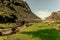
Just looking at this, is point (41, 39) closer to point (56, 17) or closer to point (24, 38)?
point (24, 38)

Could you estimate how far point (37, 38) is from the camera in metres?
55.3

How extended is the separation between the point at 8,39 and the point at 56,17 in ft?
279

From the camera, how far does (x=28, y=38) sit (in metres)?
55.9

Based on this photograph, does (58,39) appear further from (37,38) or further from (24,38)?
(24,38)

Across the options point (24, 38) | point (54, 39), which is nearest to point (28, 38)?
point (24, 38)

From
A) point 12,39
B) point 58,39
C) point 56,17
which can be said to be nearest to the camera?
point 58,39

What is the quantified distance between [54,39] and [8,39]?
1384cm

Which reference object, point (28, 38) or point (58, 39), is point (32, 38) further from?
point (58, 39)

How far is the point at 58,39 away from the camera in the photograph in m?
50.0

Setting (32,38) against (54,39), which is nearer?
(54,39)

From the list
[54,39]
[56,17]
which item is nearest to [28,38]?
[54,39]

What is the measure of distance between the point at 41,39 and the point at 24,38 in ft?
21.1

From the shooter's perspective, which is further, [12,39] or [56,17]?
[56,17]

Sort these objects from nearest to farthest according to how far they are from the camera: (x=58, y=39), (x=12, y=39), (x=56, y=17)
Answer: (x=58, y=39)
(x=12, y=39)
(x=56, y=17)
